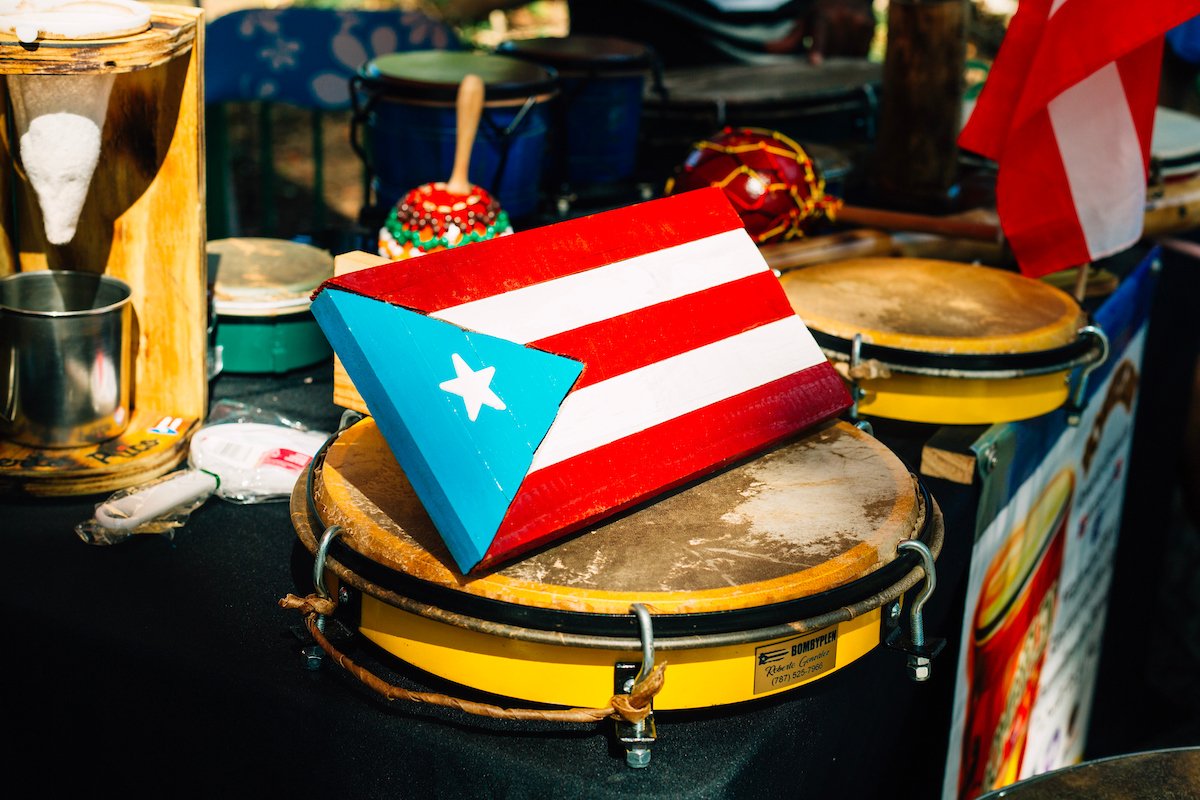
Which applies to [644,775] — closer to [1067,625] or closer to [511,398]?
[511,398]

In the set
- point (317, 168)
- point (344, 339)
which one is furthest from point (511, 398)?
point (317, 168)

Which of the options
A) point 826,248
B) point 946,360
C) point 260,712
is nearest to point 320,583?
point 260,712

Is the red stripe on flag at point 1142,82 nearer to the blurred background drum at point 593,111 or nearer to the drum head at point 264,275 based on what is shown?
the blurred background drum at point 593,111

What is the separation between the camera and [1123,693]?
392cm

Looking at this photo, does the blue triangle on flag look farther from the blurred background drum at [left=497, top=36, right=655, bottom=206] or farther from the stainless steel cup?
the blurred background drum at [left=497, top=36, right=655, bottom=206]

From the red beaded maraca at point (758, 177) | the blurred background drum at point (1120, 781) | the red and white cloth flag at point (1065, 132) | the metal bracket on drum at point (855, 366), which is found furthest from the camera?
the red beaded maraca at point (758, 177)

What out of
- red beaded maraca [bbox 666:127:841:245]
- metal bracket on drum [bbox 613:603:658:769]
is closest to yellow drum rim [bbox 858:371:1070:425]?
red beaded maraca [bbox 666:127:841:245]

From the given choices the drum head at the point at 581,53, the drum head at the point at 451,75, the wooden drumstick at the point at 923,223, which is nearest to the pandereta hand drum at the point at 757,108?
the drum head at the point at 581,53

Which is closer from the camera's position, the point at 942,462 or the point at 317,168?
the point at 942,462

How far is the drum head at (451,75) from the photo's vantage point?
236 centimetres

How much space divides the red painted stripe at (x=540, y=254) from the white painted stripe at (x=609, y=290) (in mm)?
11

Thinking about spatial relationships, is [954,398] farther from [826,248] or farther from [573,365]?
[573,365]

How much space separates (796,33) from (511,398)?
3.40 m

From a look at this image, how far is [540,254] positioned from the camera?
55.6 inches
